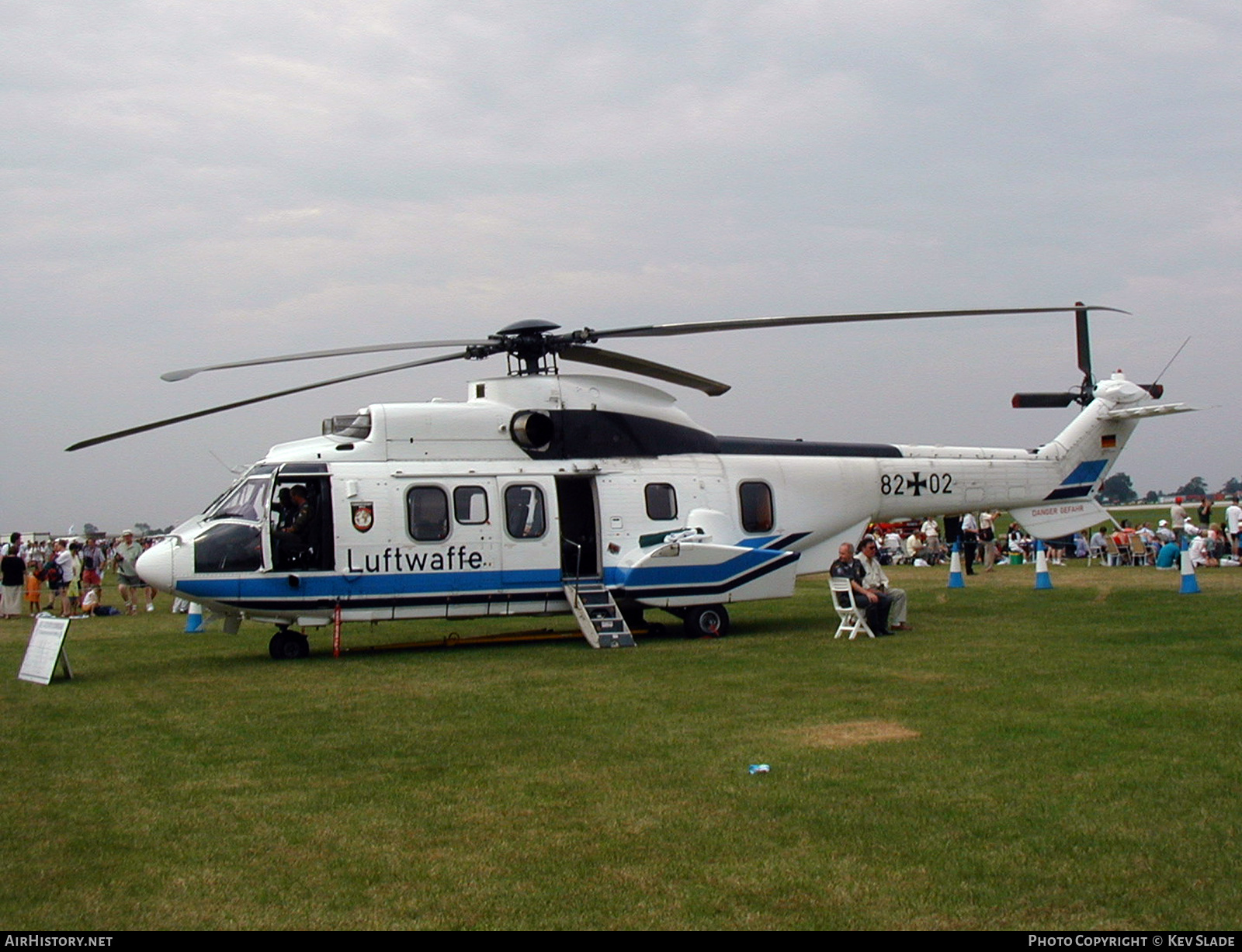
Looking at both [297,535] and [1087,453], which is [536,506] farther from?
[1087,453]

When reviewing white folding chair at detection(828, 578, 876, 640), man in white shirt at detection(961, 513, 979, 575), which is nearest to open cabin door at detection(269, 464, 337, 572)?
white folding chair at detection(828, 578, 876, 640)

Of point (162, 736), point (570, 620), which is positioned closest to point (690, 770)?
point (162, 736)

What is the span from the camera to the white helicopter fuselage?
49.7ft

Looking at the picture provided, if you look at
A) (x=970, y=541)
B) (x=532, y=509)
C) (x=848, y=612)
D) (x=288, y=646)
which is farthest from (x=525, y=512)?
(x=970, y=541)

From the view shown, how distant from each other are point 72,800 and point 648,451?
10749 mm

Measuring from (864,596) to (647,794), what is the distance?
8649 mm

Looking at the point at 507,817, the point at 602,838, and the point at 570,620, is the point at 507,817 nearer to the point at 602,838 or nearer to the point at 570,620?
the point at 602,838

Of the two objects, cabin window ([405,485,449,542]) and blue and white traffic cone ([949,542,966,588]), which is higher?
cabin window ([405,485,449,542])

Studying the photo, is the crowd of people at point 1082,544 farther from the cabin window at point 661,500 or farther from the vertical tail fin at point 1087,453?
the cabin window at point 661,500

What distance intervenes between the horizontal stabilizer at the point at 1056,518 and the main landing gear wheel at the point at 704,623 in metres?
5.93

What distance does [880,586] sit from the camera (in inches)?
634

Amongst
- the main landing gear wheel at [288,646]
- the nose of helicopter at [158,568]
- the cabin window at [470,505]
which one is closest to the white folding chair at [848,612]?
the cabin window at [470,505]

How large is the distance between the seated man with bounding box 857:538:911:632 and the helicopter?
4.61 feet

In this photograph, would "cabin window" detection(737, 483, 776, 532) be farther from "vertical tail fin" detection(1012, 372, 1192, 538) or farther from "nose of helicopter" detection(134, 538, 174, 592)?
"nose of helicopter" detection(134, 538, 174, 592)
